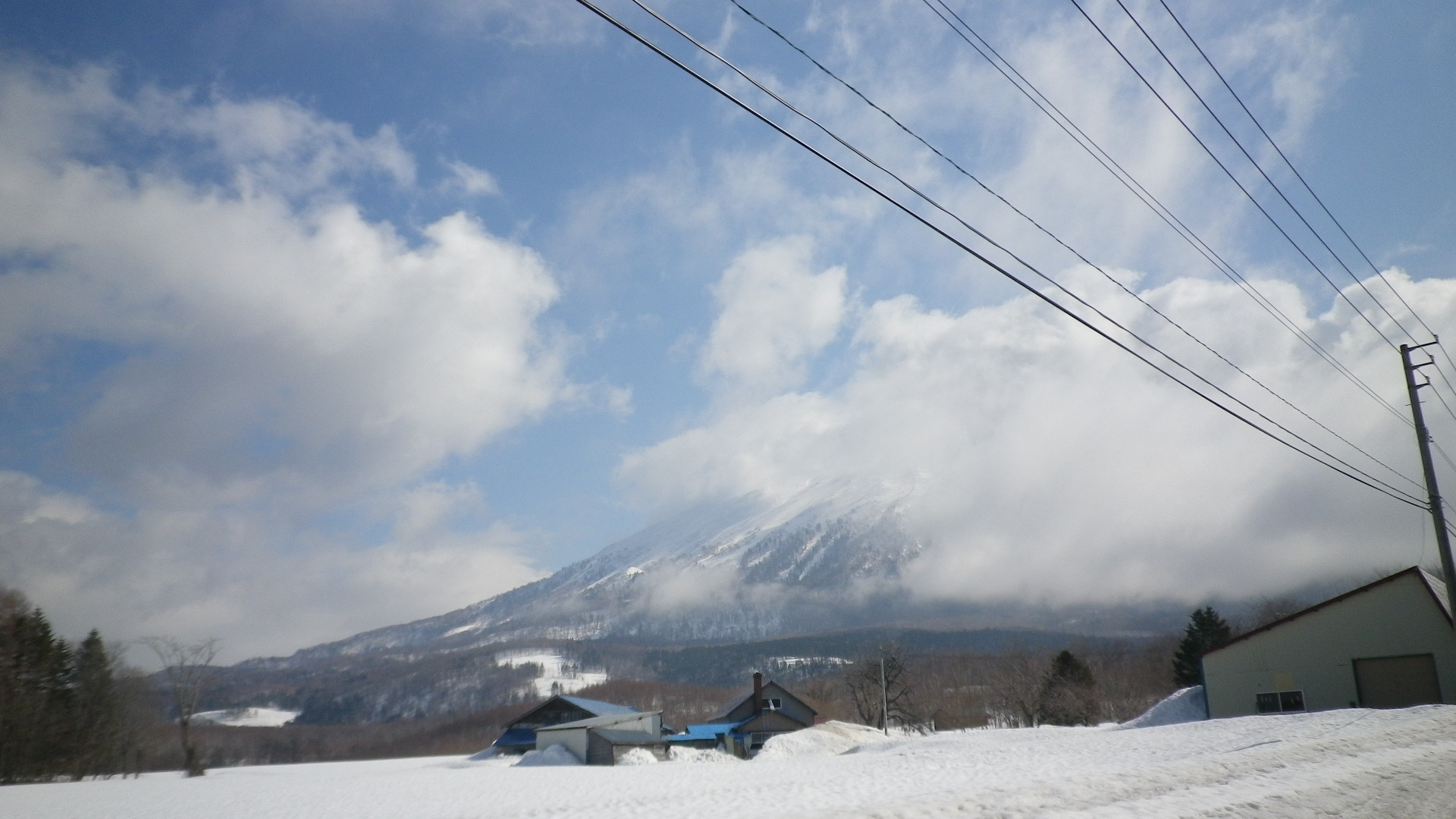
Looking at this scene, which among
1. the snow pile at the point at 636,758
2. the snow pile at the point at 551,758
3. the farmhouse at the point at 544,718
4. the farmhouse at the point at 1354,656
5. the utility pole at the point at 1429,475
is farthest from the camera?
the farmhouse at the point at 544,718

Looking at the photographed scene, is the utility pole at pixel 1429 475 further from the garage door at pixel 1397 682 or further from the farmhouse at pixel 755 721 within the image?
the farmhouse at pixel 755 721

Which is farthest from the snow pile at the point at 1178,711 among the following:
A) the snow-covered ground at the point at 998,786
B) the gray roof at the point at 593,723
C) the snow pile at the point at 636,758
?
the gray roof at the point at 593,723

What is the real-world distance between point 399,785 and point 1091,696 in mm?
54158

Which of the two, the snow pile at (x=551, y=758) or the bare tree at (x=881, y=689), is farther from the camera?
the bare tree at (x=881, y=689)

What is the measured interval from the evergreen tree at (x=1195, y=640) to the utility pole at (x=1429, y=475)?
46.3 m

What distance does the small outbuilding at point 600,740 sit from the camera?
59.6 metres

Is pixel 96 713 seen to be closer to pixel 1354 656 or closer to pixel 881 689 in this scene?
pixel 881 689

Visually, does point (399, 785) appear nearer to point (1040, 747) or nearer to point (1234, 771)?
point (1040, 747)

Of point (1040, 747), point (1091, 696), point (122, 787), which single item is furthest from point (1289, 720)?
point (122, 787)

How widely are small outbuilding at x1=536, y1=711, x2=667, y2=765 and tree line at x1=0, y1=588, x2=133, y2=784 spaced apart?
2840 cm

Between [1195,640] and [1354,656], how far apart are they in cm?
3462

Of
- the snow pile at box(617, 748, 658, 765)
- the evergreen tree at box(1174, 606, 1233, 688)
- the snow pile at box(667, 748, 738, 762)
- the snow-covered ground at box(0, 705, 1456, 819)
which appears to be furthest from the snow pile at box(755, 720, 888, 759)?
the evergreen tree at box(1174, 606, 1233, 688)

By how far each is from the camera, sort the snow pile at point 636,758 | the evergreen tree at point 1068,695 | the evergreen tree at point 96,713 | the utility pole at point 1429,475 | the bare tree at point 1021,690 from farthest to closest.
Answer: the bare tree at point 1021,690 → the evergreen tree at point 1068,695 → the snow pile at point 636,758 → the evergreen tree at point 96,713 → the utility pole at point 1429,475

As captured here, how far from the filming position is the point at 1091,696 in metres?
64.4
